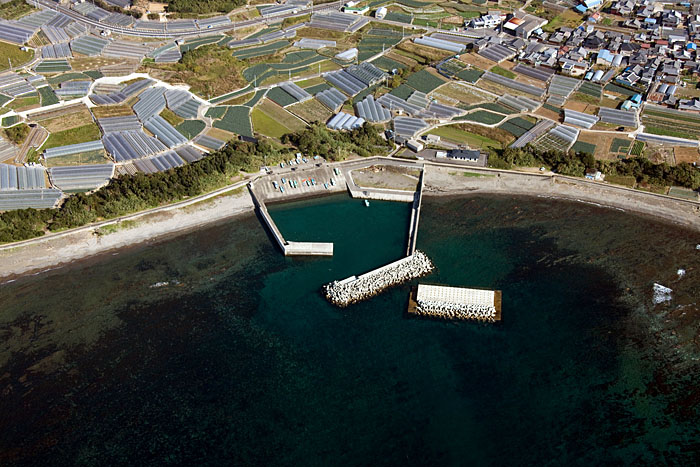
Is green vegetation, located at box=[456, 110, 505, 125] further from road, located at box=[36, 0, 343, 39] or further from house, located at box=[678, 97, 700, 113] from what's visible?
road, located at box=[36, 0, 343, 39]

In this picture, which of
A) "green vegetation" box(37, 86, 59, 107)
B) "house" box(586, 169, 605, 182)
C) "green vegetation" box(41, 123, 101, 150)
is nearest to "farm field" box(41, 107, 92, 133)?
"green vegetation" box(41, 123, 101, 150)

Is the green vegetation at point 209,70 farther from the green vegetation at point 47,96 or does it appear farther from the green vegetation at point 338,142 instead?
the green vegetation at point 338,142

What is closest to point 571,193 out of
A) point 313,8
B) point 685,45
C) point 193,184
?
point 193,184

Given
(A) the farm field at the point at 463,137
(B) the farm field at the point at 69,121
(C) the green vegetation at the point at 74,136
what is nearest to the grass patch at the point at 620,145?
(A) the farm field at the point at 463,137

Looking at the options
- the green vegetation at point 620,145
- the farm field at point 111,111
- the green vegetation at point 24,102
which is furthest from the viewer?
the green vegetation at point 24,102

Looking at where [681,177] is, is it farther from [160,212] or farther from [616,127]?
[160,212]
